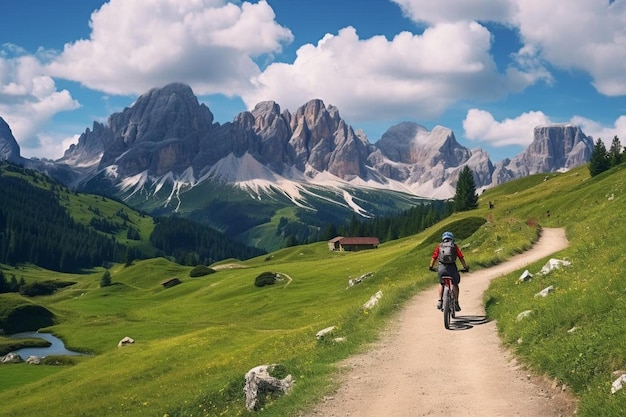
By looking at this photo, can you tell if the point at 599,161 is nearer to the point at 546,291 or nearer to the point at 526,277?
the point at 526,277

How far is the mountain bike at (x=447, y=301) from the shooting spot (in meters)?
22.1

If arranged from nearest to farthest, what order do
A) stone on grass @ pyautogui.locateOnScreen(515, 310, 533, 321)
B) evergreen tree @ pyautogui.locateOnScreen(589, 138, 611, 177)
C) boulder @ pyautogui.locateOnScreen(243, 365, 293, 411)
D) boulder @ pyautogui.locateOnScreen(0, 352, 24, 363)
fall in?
boulder @ pyautogui.locateOnScreen(243, 365, 293, 411), stone on grass @ pyautogui.locateOnScreen(515, 310, 533, 321), boulder @ pyautogui.locateOnScreen(0, 352, 24, 363), evergreen tree @ pyautogui.locateOnScreen(589, 138, 611, 177)

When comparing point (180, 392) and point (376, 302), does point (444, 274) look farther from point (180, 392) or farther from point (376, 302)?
point (180, 392)

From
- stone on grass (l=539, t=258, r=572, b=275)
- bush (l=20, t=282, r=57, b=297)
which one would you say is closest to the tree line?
stone on grass (l=539, t=258, r=572, b=275)

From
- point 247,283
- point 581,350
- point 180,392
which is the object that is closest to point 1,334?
point 247,283

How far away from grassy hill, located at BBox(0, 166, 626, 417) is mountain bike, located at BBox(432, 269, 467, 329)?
206cm

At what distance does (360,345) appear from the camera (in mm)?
20109

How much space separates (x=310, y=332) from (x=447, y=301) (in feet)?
44.6

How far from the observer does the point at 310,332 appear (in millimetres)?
33625

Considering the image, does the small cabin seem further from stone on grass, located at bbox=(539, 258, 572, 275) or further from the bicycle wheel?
the bicycle wheel

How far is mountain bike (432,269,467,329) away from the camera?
2209 cm

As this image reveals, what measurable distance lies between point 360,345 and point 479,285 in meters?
15.5

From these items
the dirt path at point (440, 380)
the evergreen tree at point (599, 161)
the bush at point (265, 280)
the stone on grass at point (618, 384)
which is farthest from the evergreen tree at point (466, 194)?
the stone on grass at point (618, 384)

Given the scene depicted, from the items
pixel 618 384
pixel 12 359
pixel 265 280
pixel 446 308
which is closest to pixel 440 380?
pixel 618 384
